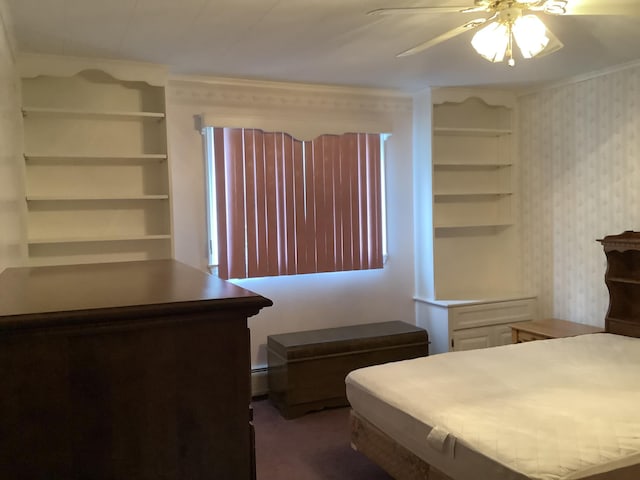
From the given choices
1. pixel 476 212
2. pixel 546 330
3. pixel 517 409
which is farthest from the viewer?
pixel 476 212

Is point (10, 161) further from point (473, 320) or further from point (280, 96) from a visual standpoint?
point (473, 320)

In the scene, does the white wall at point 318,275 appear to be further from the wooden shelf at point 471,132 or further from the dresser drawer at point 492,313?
the dresser drawer at point 492,313

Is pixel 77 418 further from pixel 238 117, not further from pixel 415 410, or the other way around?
pixel 238 117

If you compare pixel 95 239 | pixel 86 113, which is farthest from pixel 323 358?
pixel 86 113

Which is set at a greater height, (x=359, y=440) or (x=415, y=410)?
(x=415, y=410)

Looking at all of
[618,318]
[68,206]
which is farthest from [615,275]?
[68,206]

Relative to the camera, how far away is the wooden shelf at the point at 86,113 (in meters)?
3.27

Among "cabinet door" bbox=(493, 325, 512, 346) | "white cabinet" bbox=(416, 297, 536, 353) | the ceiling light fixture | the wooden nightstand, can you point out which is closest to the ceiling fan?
the ceiling light fixture

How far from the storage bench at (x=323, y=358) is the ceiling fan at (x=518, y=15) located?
217cm

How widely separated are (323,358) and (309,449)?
0.68 m

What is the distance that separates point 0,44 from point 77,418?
6.56 ft

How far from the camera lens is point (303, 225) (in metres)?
4.17

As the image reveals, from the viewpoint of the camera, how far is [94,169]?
3.56 meters

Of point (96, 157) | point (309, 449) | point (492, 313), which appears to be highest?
point (96, 157)
